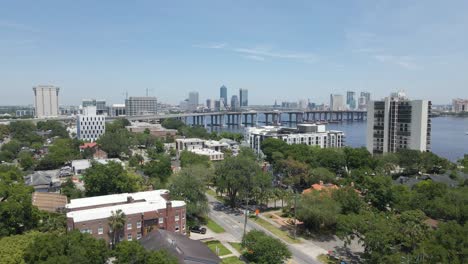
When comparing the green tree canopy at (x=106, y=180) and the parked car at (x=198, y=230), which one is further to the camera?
the green tree canopy at (x=106, y=180)

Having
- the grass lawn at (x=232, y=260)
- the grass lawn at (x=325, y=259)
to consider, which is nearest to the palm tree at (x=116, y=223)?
the grass lawn at (x=232, y=260)

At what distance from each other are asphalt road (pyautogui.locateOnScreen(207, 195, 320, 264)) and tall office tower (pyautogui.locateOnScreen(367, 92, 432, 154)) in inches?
2066

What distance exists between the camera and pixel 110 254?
24.3 meters

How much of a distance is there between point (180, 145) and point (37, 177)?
46.7m

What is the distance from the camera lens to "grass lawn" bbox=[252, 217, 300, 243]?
118 feet

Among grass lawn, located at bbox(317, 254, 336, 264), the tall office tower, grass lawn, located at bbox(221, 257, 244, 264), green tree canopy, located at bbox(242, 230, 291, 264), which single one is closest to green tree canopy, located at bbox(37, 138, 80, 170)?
grass lawn, located at bbox(221, 257, 244, 264)

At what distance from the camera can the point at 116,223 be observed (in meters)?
30.4

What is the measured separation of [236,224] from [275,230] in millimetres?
4810

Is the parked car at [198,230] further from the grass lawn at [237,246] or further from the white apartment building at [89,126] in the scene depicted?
the white apartment building at [89,126]

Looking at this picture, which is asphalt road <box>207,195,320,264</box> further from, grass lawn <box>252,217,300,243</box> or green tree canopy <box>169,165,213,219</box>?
green tree canopy <box>169,165,213,219</box>

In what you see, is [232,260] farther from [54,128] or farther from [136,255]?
[54,128]

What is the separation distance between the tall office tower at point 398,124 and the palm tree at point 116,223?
70.2 metres

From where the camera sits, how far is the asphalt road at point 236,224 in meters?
31.7

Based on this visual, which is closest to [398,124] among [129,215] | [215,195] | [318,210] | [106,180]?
[215,195]
